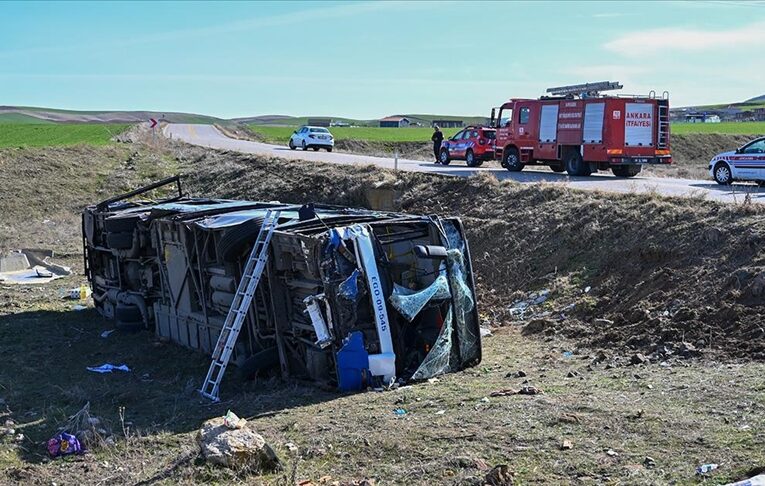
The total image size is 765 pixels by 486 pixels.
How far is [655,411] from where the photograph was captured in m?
7.75

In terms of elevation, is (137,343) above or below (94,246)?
below

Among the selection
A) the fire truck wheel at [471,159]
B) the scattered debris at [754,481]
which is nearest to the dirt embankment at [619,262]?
the scattered debris at [754,481]

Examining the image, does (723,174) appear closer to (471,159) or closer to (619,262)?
(619,262)

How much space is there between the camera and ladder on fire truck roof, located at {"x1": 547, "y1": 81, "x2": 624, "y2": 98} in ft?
87.0

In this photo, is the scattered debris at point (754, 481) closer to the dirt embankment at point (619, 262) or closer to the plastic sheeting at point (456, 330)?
the dirt embankment at point (619, 262)

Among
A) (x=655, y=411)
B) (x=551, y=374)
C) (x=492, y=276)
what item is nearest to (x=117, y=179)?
(x=492, y=276)

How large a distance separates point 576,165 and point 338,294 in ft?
60.0

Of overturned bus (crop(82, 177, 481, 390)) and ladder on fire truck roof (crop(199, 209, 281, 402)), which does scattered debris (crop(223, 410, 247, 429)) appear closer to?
overturned bus (crop(82, 177, 481, 390))

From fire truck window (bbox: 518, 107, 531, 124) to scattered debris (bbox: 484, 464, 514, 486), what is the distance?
22790mm

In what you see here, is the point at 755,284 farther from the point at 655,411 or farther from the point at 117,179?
the point at 117,179

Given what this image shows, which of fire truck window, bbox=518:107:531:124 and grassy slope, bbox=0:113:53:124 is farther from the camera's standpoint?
grassy slope, bbox=0:113:53:124

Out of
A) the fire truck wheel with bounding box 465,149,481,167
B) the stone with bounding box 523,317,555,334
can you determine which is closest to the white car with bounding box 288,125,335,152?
the fire truck wheel with bounding box 465,149,481,167

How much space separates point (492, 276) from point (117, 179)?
69.0 feet

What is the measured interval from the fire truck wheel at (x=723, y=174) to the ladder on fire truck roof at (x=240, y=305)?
15.8 meters
